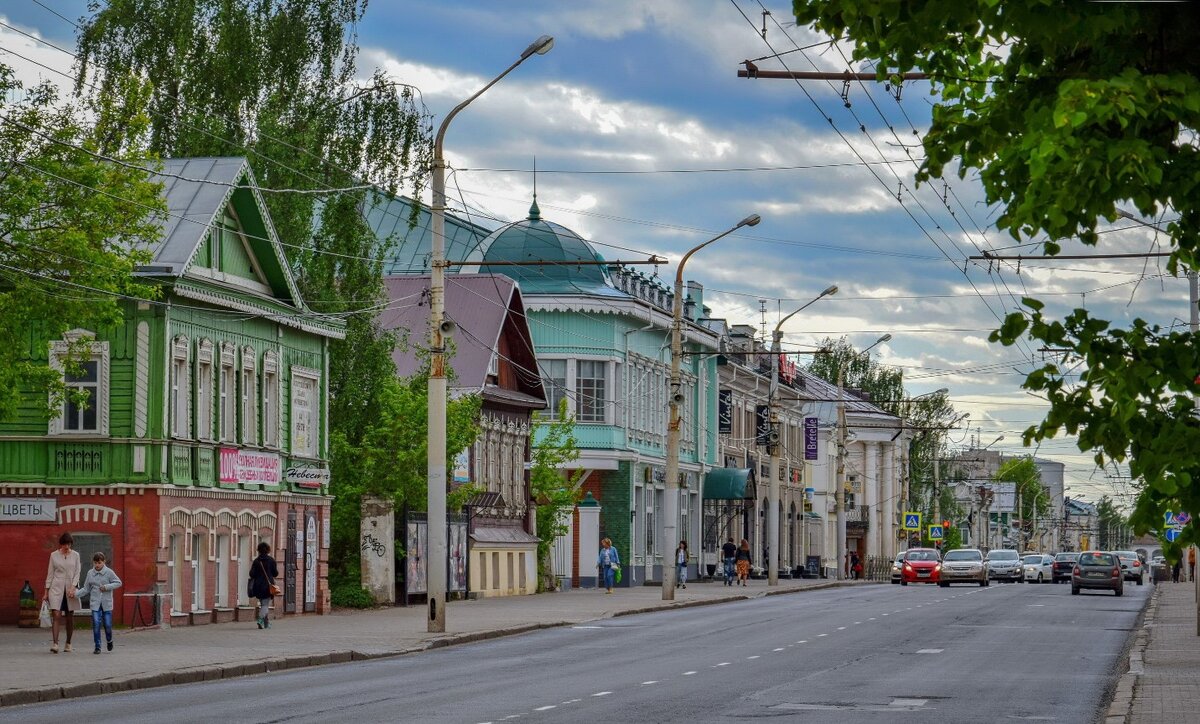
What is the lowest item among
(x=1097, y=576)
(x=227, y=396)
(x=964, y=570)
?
(x=964, y=570)

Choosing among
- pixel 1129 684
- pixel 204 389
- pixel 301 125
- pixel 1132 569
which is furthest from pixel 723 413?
pixel 1129 684

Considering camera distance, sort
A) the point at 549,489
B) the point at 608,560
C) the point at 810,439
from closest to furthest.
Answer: the point at 608,560
the point at 549,489
the point at 810,439

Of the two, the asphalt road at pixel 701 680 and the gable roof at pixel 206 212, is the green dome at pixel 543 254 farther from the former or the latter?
the asphalt road at pixel 701 680

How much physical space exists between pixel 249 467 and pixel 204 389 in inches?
99.6

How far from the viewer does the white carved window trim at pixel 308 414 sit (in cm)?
4281

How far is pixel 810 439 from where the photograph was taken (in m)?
89.4

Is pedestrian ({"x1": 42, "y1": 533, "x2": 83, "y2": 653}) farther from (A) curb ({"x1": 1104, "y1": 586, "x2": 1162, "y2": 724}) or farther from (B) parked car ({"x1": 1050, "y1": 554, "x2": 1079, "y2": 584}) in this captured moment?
(B) parked car ({"x1": 1050, "y1": 554, "x2": 1079, "y2": 584})

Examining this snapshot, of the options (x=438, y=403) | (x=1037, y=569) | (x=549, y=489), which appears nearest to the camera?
(x=438, y=403)

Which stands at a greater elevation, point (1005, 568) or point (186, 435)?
point (186, 435)

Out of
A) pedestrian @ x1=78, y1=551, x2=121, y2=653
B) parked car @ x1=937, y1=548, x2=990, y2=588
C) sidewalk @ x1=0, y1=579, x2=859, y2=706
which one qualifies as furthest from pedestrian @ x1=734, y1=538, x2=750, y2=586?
pedestrian @ x1=78, y1=551, x2=121, y2=653

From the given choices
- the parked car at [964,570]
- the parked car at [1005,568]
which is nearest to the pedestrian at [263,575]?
the parked car at [964,570]

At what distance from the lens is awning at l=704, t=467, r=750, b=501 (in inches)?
3036

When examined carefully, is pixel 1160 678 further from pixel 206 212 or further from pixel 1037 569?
pixel 1037 569

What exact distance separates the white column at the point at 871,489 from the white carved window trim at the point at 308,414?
81.0 meters
